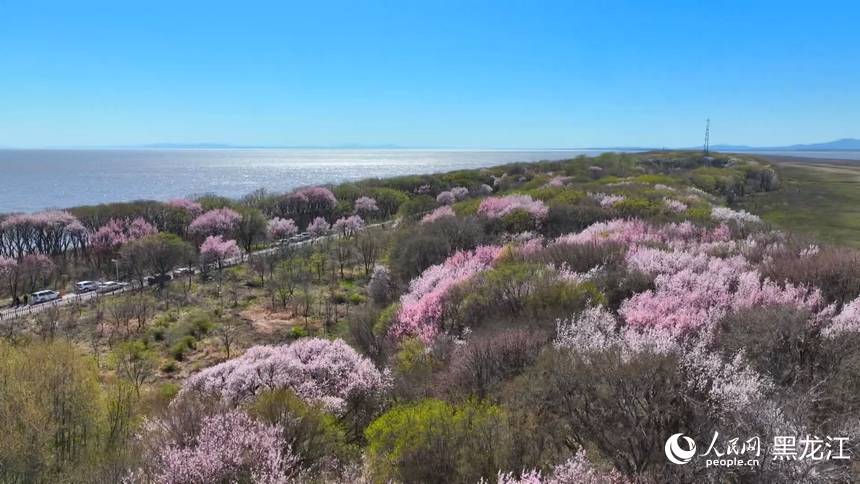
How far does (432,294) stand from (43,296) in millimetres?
38875

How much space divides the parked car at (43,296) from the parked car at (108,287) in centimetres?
316

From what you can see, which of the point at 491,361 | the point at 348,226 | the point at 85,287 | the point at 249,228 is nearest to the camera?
the point at 491,361

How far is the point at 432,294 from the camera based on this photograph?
21.7 metres

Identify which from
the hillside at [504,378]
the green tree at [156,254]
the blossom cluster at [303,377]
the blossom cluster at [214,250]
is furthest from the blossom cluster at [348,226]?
the blossom cluster at [303,377]

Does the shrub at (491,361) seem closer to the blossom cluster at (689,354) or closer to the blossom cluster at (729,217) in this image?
the blossom cluster at (689,354)

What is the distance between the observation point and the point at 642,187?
163 ft

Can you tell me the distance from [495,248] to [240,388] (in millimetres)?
17957

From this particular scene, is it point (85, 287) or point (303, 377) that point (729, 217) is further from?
point (85, 287)

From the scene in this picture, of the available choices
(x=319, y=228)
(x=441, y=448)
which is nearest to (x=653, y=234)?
(x=441, y=448)

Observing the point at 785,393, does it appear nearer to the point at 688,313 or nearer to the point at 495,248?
the point at 688,313

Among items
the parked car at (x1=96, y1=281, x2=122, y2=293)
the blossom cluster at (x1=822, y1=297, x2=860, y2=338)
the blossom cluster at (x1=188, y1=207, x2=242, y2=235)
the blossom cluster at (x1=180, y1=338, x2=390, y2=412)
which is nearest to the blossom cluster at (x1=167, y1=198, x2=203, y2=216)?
the blossom cluster at (x1=188, y1=207, x2=242, y2=235)

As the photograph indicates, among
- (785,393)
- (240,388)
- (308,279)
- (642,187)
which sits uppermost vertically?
(642,187)

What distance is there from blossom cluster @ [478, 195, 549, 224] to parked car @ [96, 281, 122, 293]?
113ft

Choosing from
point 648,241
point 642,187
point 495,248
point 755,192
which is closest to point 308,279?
point 495,248
